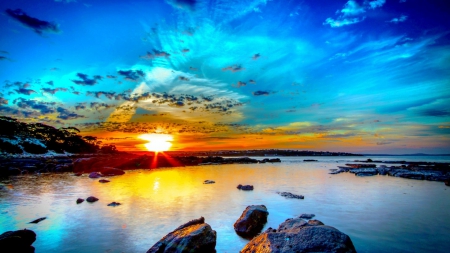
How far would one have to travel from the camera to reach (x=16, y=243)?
757 centimetres

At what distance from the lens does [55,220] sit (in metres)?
11.7

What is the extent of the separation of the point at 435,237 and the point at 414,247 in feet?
6.39

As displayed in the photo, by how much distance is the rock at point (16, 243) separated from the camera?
7.38 metres

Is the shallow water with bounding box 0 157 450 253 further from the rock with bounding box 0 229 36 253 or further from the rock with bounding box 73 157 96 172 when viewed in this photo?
the rock with bounding box 73 157 96 172

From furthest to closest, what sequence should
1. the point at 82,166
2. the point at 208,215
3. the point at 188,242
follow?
the point at 82,166
the point at 208,215
the point at 188,242

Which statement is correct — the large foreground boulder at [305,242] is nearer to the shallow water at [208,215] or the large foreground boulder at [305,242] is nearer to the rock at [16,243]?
the shallow water at [208,215]

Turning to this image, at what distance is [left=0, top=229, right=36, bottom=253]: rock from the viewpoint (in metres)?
7.38

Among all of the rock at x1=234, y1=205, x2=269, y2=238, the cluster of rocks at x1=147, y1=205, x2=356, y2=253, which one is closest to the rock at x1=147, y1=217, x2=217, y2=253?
the cluster of rocks at x1=147, y1=205, x2=356, y2=253

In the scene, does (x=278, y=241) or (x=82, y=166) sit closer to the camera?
(x=278, y=241)

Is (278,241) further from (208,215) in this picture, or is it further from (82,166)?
(82,166)

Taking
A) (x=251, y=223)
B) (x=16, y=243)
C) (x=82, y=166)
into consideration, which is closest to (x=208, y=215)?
(x=251, y=223)

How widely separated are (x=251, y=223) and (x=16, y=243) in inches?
340

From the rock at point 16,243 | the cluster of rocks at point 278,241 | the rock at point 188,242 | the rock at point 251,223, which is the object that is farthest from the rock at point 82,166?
the rock at point 188,242

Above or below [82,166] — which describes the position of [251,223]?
above
